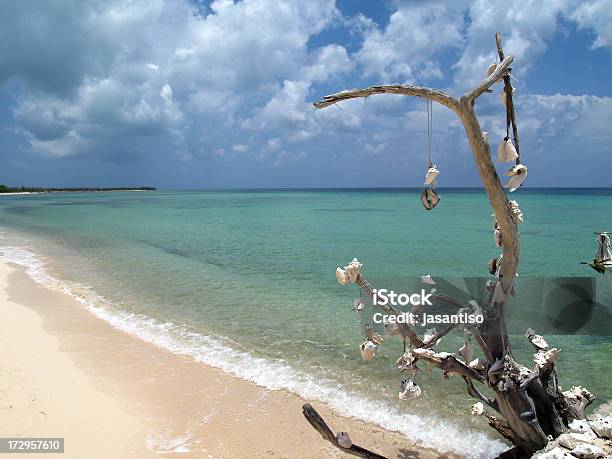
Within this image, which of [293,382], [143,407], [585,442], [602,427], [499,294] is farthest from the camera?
[293,382]

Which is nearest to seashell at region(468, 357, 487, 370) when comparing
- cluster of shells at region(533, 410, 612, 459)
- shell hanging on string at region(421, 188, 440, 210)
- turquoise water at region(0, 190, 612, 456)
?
cluster of shells at region(533, 410, 612, 459)

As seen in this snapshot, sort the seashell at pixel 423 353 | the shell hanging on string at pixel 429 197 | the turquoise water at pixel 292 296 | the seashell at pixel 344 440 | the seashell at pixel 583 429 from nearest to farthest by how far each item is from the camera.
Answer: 1. the shell hanging on string at pixel 429 197
2. the seashell at pixel 583 429
3. the seashell at pixel 423 353
4. the seashell at pixel 344 440
5. the turquoise water at pixel 292 296

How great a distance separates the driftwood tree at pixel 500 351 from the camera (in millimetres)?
3143

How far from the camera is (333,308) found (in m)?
11.8

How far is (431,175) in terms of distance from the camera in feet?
10.9

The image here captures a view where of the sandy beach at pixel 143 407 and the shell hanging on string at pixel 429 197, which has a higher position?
the shell hanging on string at pixel 429 197

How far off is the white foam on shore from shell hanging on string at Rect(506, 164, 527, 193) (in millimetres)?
3975

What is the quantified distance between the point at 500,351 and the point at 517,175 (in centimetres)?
163

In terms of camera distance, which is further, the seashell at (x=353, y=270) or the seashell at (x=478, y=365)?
the seashell at (x=478, y=365)

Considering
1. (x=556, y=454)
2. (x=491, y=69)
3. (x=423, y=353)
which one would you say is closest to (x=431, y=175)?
(x=491, y=69)

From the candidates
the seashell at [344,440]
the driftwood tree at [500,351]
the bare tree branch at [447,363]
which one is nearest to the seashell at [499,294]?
the driftwood tree at [500,351]

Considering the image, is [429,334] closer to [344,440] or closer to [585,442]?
[344,440]

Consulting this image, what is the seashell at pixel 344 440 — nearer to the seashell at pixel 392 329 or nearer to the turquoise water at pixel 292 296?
the seashell at pixel 392 329

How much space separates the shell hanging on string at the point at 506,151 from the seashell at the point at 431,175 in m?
0.44
